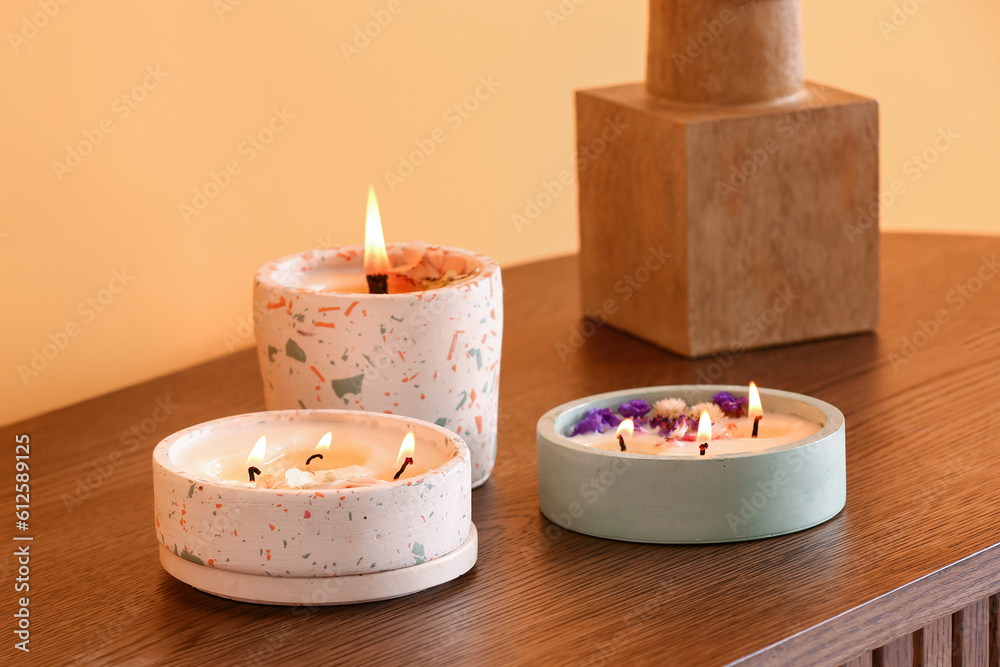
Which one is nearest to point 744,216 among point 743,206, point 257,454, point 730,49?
point 743,206

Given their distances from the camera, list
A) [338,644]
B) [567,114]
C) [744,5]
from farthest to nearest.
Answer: [567,114] → [744,5] → [338,644]

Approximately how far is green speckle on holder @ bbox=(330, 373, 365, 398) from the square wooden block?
1.25ft

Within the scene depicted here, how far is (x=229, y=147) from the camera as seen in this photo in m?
1.19

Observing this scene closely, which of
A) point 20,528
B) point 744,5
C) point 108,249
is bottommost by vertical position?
point 20,528

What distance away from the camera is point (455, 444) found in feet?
2.01

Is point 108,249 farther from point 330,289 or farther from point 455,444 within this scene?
point 455,444

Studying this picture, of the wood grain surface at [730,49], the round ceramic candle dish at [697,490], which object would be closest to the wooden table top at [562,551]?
the round ceramic candle dish at [697,490]

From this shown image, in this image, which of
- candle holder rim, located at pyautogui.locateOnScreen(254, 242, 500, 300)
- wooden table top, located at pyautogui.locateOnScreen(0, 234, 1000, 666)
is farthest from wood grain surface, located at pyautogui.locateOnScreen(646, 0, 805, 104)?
candle holder rim, located at pyautogui.locateOnScreen(254, 242, 500, 300)

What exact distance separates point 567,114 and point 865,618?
3.62 feet

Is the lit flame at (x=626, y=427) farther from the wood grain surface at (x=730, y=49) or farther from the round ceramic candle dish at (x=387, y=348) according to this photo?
the wood grain surface at (x=730, y=49)

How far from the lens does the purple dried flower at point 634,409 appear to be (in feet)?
2.35

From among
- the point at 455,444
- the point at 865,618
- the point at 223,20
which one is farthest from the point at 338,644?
the point at 223,20

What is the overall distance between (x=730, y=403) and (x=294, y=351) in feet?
0.90

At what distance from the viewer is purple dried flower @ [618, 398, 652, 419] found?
0.72m
